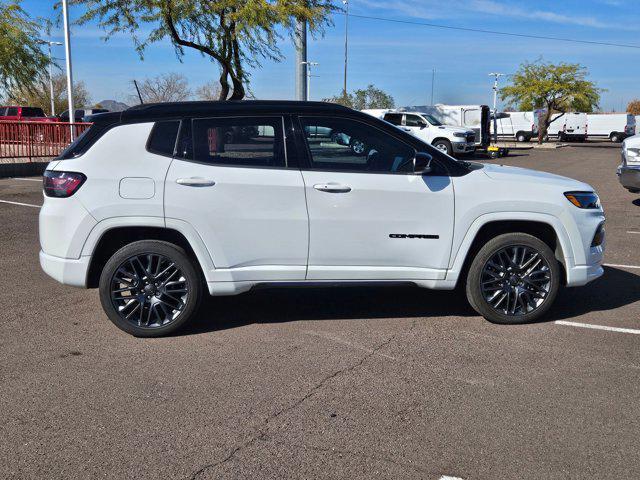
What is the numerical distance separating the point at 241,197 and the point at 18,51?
23742 mm

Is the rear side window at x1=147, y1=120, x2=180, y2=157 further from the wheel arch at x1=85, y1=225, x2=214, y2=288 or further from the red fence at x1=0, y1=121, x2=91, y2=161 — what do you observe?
the red fence at x1=0, y1=121, x2=91, y2=161

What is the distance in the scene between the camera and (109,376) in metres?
4.29

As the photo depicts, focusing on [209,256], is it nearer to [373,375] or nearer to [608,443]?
[373,375]

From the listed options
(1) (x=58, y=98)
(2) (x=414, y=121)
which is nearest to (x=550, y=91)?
(2) (x=414, y=121)

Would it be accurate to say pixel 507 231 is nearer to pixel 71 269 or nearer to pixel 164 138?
pixel 164 138

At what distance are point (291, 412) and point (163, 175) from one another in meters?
2.16

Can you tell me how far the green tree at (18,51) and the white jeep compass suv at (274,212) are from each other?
22191 millimetres

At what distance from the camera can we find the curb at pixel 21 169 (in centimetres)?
1712

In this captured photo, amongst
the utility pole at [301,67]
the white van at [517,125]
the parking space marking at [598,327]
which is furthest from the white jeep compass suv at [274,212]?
the white van at [517,125]

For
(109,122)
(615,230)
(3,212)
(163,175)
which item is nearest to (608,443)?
(163,175)

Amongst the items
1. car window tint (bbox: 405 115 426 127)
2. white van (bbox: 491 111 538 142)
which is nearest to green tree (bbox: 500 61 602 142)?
white van (bbox: 491 111 538 142)

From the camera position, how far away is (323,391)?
4.07m

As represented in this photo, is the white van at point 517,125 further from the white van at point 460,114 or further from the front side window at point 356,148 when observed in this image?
the front side window at point 356,148

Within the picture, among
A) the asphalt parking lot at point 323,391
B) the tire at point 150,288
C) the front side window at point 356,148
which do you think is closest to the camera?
the asphalt parking lot at point 323,391
